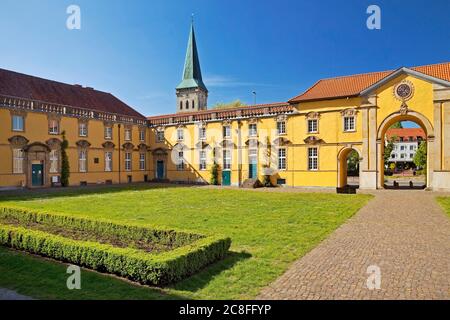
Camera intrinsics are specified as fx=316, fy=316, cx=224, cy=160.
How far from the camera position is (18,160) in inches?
1150

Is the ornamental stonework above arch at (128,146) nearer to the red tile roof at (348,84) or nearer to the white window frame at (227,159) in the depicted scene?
the white window frame at (227,159)

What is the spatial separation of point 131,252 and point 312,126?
27.8 m

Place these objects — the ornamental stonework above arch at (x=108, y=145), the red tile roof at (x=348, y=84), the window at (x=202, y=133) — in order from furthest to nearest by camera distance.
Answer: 1. the window at (x=202, y=133)
2. the ornamental stonework above arch at (x=108, y=145)
3. the red tile roof at (x=348, y=84)

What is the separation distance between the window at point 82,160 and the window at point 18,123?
6.36m

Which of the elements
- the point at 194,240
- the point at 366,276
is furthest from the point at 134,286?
the point at 366,276

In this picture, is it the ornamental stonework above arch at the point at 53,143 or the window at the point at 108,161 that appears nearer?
the ornamental stonework above arch at the point at 53,143

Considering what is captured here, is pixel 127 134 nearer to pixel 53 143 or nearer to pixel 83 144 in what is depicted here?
pixel 83 144

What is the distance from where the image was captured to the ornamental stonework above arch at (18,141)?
1123 inches

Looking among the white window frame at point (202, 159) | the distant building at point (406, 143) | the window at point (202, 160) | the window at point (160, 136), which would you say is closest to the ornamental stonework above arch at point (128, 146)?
the window at point (160, 136)

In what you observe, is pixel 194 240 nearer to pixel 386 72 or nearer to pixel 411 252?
pixel 411 252

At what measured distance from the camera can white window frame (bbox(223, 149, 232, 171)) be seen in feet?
122

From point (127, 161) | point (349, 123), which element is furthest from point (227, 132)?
point (349, 123)

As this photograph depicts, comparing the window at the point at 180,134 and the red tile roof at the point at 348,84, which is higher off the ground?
the red tile roof at the point at 348,84
